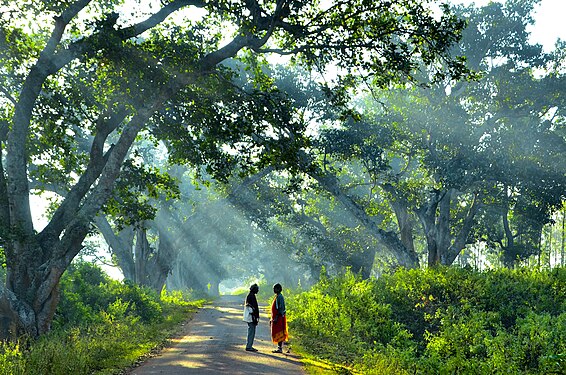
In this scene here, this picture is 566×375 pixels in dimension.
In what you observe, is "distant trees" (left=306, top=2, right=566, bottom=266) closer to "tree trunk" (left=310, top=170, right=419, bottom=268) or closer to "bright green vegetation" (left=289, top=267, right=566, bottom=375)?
"tree trunk" (left=310, top=170, right=419, bottom=268)

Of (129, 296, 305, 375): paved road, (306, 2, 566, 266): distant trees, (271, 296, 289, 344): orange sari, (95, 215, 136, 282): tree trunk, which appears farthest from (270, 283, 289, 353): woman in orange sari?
Result: (95, 215, 136, 282): tree trunk

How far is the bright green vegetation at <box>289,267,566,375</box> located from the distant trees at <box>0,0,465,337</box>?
5113mm

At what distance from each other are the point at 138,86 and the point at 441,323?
1034 cm

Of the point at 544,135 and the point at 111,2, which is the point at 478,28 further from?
the point at 111,2

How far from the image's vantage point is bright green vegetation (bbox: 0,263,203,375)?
1033cm

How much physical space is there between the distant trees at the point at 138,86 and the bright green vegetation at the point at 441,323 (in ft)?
16.8

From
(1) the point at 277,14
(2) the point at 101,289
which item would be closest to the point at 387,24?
(1) the point at 277,14

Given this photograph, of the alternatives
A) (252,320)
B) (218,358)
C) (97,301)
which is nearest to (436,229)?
(97,301)

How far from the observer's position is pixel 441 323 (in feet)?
53.7

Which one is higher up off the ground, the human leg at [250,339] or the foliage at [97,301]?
the foliage at [97,301]

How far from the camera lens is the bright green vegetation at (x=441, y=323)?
1085 cm

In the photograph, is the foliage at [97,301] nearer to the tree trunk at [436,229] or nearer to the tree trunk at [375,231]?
the tree trunk at [375,231]

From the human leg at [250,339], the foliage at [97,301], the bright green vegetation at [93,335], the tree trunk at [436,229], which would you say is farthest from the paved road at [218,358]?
the tree trunk at [436,229]

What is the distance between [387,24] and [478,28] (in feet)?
67.3
